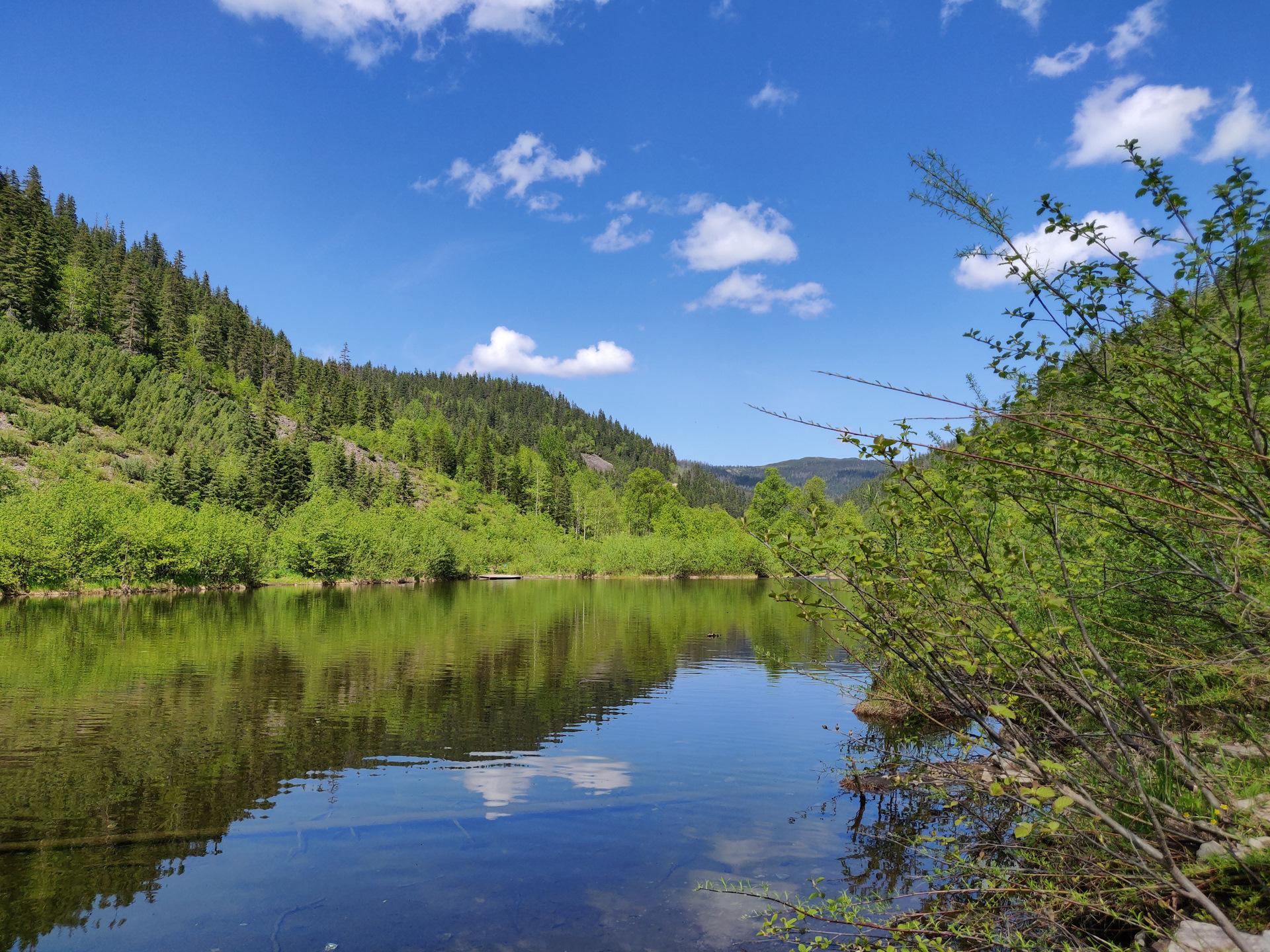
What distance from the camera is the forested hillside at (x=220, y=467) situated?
6266 centimetres

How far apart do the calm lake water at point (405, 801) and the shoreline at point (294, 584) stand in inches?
1226

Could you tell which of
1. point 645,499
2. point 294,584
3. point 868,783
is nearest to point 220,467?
point 294,584

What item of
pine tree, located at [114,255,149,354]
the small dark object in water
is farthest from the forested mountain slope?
the small dark object in water

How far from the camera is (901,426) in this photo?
571cm

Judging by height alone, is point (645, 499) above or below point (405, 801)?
above

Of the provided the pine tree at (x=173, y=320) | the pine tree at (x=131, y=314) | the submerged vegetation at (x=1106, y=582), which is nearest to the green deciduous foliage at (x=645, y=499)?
the pine tree at (x=173, y=320)

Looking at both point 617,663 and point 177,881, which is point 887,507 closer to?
point 177,881

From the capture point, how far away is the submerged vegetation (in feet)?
13.3

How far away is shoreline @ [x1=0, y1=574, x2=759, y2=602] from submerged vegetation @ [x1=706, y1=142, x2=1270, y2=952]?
214 ft

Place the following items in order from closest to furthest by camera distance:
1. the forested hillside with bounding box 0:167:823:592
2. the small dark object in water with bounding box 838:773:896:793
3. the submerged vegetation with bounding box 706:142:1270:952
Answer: the submerged vegetation with bounding box 706:142:1270:952 → the small dark object in water with bounding box 838:773:896:793 → the forested hillside with bounding box 0:167:823:592

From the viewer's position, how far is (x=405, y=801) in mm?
13641

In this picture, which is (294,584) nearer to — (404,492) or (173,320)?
(404,492)

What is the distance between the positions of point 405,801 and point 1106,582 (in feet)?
41.4

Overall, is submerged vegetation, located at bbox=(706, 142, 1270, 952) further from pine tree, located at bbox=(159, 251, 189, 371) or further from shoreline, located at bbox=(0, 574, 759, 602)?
pine tree, located at bbox=(159, 251, 189, 371)
